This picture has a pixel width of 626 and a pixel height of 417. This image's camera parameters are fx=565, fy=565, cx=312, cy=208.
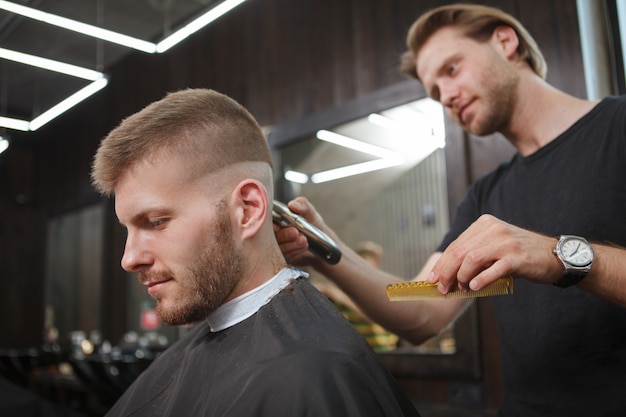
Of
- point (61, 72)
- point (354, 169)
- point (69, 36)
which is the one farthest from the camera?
point (69, 36)

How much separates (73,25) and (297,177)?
1823 mm

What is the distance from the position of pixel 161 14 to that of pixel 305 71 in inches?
70.6

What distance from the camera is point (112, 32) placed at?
3809 millimetres

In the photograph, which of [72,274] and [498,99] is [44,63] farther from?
[72,274]

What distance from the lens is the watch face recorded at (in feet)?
3.48

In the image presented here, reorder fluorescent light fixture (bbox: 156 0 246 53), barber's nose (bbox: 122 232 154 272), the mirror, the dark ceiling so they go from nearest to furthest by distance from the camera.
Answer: barber's nose (bbox: 122 232 154 272) < the mirror < fluorescent light fixture (bbox: 156 0 246 53) < the dark ceiling

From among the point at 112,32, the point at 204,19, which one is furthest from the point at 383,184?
the point at 112,32

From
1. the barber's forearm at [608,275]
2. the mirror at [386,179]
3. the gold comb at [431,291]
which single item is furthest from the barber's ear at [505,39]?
the mirror at [386,179]

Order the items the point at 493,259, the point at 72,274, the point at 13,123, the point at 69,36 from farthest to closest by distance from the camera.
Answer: the point at 72,274
the point at 13,123
the point at 69,36
the point at 493,259

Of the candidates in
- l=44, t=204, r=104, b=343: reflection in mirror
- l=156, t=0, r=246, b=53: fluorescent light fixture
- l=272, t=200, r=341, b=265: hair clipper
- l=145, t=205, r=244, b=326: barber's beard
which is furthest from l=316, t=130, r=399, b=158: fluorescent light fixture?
l=44, t=204, r=104, b=343: reflection in mirror

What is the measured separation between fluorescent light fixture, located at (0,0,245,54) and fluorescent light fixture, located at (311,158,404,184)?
1310mm

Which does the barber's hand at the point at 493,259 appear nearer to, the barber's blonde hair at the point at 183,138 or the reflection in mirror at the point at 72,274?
the barber's blonde hair at the point at 183,138

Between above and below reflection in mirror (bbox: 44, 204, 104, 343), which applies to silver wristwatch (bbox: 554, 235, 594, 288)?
above

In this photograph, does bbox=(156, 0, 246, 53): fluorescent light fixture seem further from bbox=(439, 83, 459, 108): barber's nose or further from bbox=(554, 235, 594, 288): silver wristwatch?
bbox=(554, 235, 594, 288): silver wristwatch
